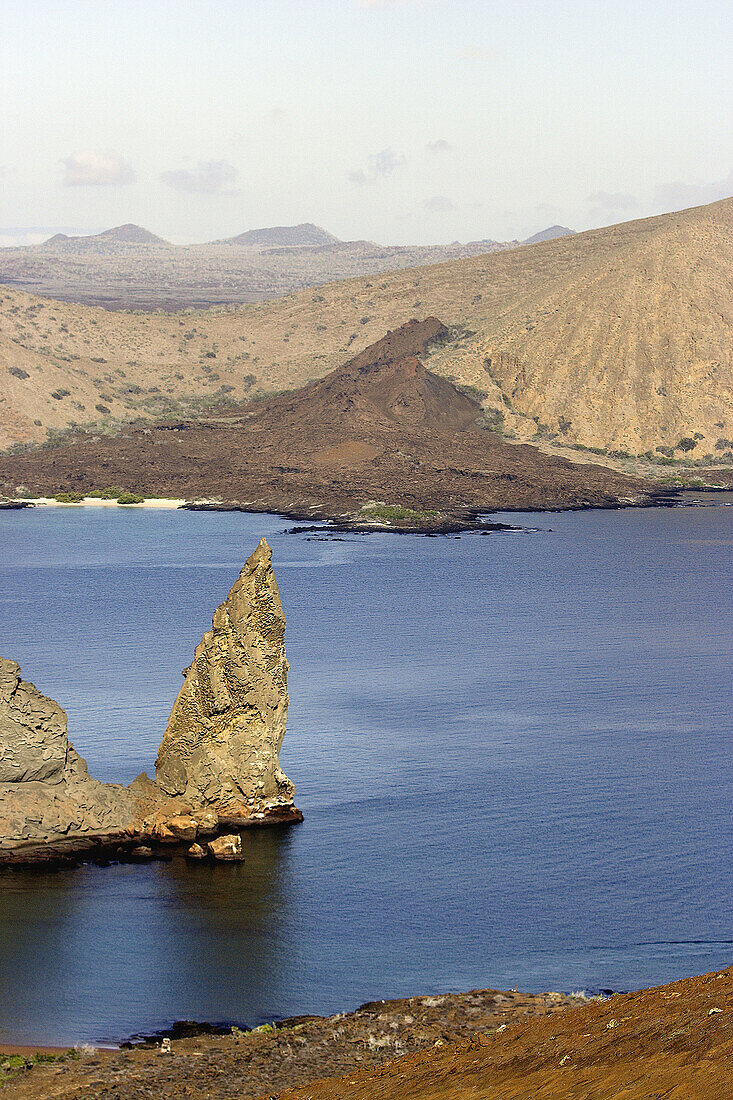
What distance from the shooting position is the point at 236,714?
34031 mm

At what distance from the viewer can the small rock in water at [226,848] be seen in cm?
3158

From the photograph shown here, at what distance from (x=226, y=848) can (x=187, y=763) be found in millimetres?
2516

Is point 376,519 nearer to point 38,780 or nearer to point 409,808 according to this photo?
point 409,808

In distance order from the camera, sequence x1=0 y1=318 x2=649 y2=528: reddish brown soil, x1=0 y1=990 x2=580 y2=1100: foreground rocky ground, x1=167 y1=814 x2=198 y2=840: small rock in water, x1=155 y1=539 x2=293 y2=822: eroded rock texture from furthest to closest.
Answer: x1=0 y1=318 x2=649 y2=528: reddish brown soil → x1=155 y1=539 x2=293 y2=822: eroded rock texture → x1=167 y1=814 x2=198 y2=840: small rock in water → x1=0 y1=990 x2=580 y2=1100: foreground rocky ground

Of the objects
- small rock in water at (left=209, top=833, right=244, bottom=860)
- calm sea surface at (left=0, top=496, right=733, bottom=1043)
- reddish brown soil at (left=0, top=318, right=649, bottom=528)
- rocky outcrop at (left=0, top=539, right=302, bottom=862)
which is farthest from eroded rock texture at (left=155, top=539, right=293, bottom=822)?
reddish brown soil at (left=0, top=318, right=649, bottom=528)

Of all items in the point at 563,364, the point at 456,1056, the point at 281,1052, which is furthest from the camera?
the point at 563,364

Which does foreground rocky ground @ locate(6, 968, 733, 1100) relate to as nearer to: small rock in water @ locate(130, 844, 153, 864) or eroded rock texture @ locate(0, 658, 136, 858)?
small rock in water @ locate(130, 844, 153, 864)

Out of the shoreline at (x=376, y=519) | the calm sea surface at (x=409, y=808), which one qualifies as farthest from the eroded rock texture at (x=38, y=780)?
the shoreline at (x=376, y=519)

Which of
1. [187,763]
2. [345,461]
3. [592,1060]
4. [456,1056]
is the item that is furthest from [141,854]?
[345,461]

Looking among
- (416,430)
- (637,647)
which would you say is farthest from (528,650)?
(416,430)

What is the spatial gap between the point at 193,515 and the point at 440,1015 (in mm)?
103860

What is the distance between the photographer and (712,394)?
15462cm

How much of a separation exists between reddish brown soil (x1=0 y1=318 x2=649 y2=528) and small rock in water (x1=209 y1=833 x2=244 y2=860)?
85.4 metres

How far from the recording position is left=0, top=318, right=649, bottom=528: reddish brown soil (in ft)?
424
